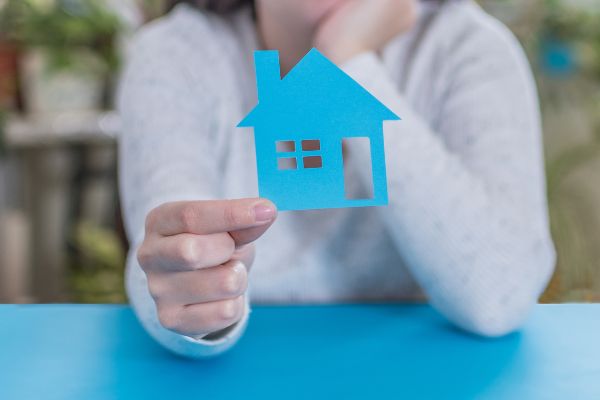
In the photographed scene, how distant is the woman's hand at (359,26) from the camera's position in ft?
2.21

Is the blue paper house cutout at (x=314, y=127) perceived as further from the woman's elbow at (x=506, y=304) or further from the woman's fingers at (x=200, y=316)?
the woman's elbow at (x=506, y=304)

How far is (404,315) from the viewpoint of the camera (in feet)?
2.13

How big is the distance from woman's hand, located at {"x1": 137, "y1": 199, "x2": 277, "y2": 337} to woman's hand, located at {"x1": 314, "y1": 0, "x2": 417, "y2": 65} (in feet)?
0.85

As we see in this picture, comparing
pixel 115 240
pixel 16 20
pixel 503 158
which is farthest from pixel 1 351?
pixel 16 20

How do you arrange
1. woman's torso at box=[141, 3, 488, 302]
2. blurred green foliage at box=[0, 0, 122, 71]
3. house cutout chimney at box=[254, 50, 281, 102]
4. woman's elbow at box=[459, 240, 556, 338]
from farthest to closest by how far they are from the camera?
1. blurred green foliage at box=[0, 0, 122, 71]
2. woman's torso at box=[141, 3, 488, 302]
3. woman's elbow at box=[459, 240, 556, 338]
4. house cutout chimney at box=[254, 50, 281, 102]

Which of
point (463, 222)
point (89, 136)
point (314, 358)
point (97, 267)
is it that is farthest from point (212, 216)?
point (97, 267)

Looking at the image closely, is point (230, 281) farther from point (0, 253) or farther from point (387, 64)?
point (0, 253)

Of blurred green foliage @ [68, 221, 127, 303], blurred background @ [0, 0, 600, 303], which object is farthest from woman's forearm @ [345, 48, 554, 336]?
blurred green foliage @ [68, 221, 127, 303]

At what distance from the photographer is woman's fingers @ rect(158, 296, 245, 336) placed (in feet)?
1.55

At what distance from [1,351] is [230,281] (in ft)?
0.80

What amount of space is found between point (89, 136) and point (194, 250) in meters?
1.67

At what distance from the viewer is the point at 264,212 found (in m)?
0.40

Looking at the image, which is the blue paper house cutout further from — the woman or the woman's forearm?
the woman's forearm

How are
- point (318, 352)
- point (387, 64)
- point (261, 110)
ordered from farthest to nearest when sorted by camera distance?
1. point (387, 64)
2. point (318, 352)
3. point (261, 110)
